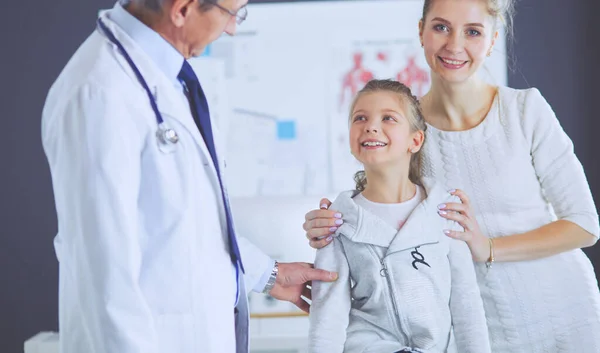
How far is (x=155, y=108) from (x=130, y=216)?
22 centimetres

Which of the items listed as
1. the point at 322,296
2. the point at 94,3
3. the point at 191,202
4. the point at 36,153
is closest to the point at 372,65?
the point at 94,3

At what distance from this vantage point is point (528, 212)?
1.95 metres

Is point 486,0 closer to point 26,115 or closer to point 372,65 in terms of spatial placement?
point 372,65

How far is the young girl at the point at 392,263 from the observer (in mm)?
1767

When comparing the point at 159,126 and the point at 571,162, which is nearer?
the point at 159,126

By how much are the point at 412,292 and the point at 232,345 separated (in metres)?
0.42

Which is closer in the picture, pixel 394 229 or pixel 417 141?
pixel 394 229

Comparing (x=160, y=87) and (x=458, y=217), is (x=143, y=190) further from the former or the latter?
(x=458, y=217)

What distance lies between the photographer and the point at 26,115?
15.6 ft

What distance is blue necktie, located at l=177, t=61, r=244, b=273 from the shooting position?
1.60 metres

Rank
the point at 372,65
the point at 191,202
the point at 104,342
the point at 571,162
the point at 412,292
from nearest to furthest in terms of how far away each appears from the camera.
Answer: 1. the point at 104,342
2. the point at 191,202
3. the point at 412,292
4. the point at 571,162
5. the point at 372,65

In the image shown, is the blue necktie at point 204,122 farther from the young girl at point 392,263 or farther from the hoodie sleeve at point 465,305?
the hoodie sleeve at point 465,305

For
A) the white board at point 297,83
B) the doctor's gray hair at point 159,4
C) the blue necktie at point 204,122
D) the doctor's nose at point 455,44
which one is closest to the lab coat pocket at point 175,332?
the blue necktie at point 204,122

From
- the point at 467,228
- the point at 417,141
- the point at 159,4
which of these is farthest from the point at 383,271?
the point at 159,4
